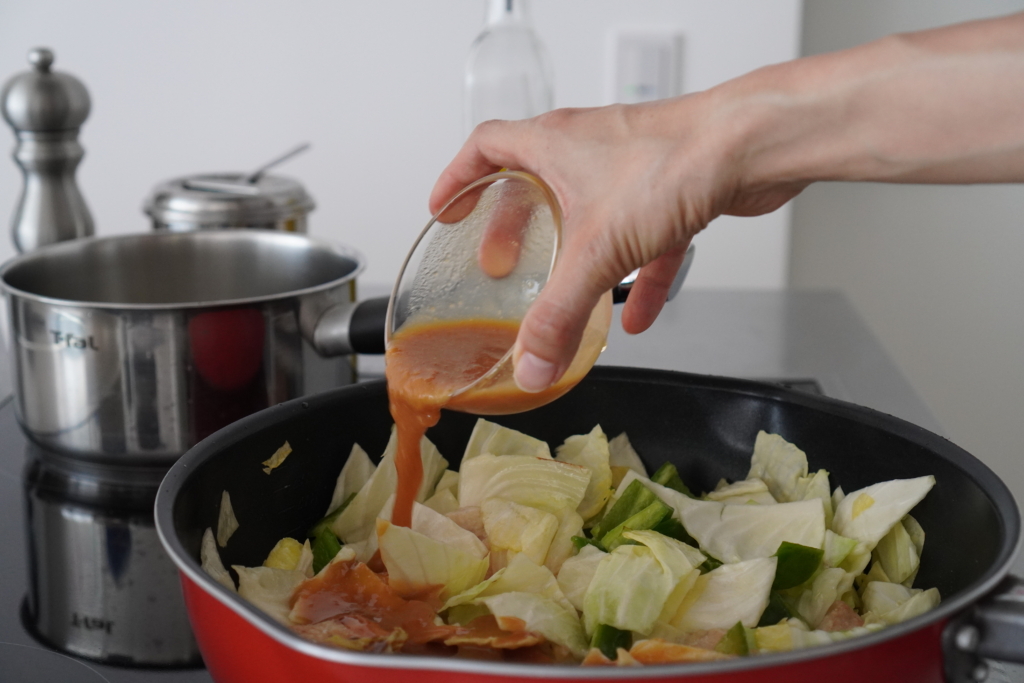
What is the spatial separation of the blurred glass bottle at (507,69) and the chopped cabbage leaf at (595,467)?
3.16 feet

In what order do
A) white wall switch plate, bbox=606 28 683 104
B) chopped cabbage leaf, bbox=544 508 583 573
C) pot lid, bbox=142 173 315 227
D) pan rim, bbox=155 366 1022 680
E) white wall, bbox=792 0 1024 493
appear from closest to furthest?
pan rim, bbox=155 366 1022 680, chopped cabbage leaf, bbox=544 508 583 573, pot lid, bbox=142 173 315 227, white wall switch plate, bbox=606 28 683 104, white wall, bbox=792 0 1024 493

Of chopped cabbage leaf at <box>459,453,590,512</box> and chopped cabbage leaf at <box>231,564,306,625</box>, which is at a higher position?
chopped cabbage leaf at <box>459,453,590,512</box>

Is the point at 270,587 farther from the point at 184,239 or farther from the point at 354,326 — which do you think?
the point at 184,239

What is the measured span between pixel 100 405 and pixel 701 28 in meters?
1.53

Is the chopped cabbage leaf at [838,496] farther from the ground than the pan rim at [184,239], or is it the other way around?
the pan rim at [184,239]

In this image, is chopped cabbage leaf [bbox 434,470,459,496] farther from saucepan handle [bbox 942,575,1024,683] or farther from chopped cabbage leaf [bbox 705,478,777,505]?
saucepan handle [bbox 942,575,1024,683]

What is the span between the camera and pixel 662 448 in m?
0.92

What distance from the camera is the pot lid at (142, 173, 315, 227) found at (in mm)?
1404

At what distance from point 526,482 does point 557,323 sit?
0.82 feet

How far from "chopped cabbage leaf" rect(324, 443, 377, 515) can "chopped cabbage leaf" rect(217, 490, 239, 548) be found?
12cm

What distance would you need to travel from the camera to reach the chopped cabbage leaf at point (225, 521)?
0.73 metres

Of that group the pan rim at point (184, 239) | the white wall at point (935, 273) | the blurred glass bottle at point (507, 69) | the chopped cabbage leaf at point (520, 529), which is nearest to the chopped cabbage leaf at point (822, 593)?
the chopped cabbage leaf at point (520, 529)

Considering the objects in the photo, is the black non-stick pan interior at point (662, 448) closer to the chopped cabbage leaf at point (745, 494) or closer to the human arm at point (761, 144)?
the chopped cabbage leaf at point (745, 494)

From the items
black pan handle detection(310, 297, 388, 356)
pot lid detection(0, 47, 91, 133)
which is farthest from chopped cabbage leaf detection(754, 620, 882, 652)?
pot lid detection(0, 47, 91, 133)
